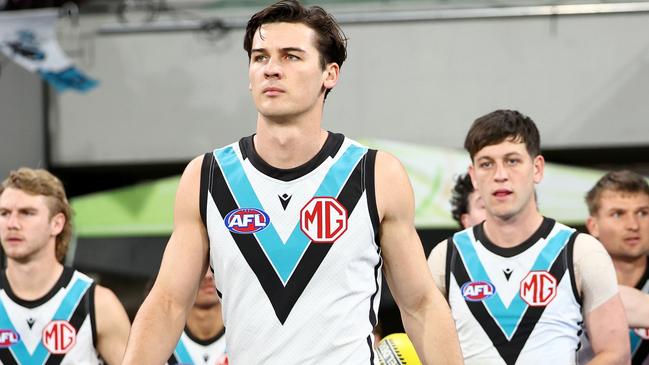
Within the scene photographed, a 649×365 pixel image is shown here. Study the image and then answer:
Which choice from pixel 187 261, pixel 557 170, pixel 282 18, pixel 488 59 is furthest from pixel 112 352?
pixel 488 59

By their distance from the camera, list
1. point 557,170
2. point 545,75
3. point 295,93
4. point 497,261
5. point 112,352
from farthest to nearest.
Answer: point 545,75
point 557,170
point 112,352
point 497,261
point 295,93

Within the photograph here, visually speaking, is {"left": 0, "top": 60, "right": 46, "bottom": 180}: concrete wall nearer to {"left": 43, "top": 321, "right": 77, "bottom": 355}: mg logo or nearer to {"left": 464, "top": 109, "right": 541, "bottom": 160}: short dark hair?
{"left": 43, "top": 321, "right": 77, "bottom": 355}: mg logo

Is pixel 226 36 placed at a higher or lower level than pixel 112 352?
higher

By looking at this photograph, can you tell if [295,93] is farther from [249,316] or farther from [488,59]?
[488,59]

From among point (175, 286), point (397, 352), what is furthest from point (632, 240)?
point (175, 286)

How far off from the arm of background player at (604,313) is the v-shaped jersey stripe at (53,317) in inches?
107

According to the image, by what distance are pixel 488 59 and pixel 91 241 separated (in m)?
4.44

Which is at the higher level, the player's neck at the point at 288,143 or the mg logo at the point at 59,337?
the player's neck at the point at 288,143

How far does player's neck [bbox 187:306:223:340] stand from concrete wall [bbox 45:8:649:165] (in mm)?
4997

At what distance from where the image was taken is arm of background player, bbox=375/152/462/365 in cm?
412

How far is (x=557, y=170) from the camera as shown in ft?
34.8

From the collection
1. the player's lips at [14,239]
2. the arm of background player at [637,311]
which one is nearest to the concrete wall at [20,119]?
the player's lips at [14,239]

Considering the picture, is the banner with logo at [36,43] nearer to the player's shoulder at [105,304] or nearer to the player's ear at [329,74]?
the player's shoulder at [105,304]

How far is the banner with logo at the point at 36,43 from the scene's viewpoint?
12133 millimetres
